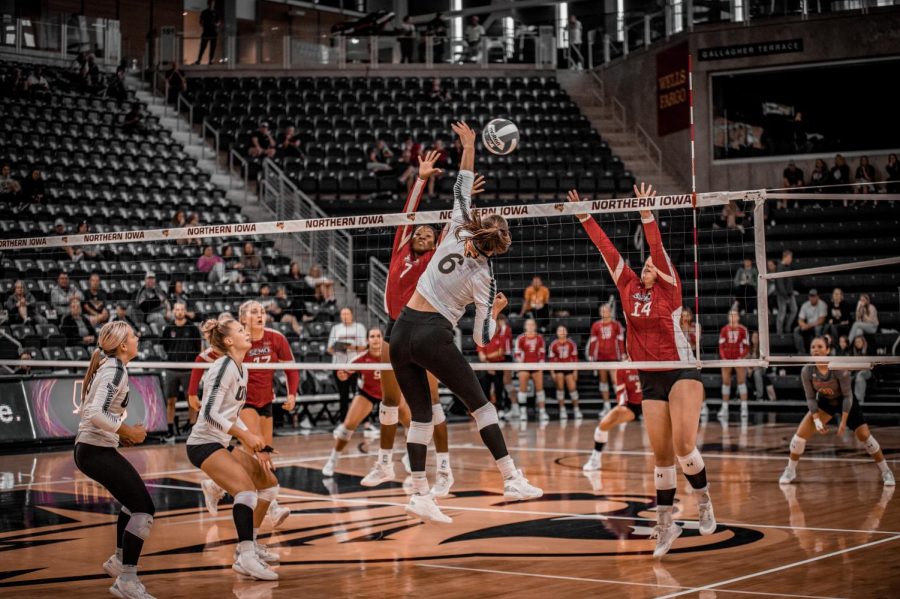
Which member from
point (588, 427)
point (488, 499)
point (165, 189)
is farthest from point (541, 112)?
point (488, 499)

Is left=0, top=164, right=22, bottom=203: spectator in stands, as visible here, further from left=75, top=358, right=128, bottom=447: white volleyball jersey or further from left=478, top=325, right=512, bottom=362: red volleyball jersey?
left=75, top=358, right=128, bottom=447: white volleyball jersey

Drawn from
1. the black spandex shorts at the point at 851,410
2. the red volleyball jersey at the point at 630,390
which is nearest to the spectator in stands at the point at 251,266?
the red volleyball jersey at the point at 630,390

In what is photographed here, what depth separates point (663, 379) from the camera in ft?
24.7

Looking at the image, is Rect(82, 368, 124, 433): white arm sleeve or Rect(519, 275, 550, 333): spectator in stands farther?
Rect(519, 275, 550, 333): spectator in stands

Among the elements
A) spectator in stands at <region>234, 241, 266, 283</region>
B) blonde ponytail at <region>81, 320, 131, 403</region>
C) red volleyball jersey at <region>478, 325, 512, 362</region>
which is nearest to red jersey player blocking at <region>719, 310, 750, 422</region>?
red volleyball jersey at <region>478, 325, 512, 362</region>

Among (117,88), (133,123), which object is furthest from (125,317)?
(117,88)

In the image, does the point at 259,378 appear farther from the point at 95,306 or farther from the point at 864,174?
the point at 864,174

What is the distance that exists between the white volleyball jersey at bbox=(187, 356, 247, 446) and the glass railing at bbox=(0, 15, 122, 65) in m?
23.0

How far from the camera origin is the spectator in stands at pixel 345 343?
51.1 ft

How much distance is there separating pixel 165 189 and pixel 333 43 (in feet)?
32.6

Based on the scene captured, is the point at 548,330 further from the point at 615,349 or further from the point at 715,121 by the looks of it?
the point at 715,121

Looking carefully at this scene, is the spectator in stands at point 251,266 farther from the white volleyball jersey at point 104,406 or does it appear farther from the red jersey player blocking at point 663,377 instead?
the white volleyball jersey at point 104,406

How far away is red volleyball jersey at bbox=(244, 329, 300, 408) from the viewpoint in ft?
30.5

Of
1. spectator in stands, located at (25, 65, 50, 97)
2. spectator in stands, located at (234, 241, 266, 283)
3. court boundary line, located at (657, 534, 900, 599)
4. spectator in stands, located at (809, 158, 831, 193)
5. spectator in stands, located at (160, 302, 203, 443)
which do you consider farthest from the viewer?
spectator in stands, located at (25, 65, 50, 97)
